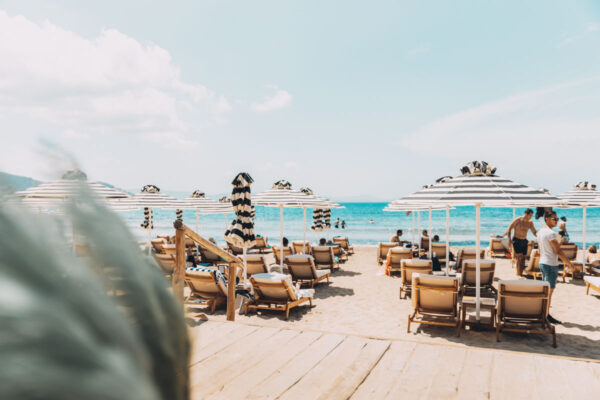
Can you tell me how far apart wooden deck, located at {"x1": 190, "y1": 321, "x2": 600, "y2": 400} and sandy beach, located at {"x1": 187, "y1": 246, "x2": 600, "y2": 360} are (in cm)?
57

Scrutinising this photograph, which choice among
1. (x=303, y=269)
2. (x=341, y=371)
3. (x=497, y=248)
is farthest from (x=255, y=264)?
(x=497, y=248)

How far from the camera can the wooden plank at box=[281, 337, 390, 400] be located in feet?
8.59

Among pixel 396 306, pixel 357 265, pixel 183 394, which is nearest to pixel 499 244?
pixel 357 265

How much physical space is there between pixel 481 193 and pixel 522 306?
1.99m

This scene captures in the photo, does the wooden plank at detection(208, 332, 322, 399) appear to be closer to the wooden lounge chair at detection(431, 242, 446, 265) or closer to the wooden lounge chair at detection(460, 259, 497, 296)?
the wooden lounge chair at detection(460, 259, 497, 296)

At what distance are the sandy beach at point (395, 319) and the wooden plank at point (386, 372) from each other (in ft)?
1.66

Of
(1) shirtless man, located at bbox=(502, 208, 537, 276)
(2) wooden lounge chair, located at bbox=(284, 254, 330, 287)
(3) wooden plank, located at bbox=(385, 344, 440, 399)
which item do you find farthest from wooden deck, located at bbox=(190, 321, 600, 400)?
(1) shirtless man, located at bbox=(502, 208, 537, 276)

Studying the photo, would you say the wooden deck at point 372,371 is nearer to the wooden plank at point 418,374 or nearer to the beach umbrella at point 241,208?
the wooden plank at point 418,374

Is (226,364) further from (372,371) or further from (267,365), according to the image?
(372,371)

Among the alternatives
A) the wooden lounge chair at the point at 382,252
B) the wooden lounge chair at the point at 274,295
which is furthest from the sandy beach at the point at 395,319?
the wooden lounge chair at the point at 382,252

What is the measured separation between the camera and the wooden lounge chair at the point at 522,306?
564 centimetres

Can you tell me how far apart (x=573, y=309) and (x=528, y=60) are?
53.0 feet

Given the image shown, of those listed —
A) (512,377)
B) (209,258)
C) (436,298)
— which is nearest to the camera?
(512,377)

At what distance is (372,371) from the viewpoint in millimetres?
2951
